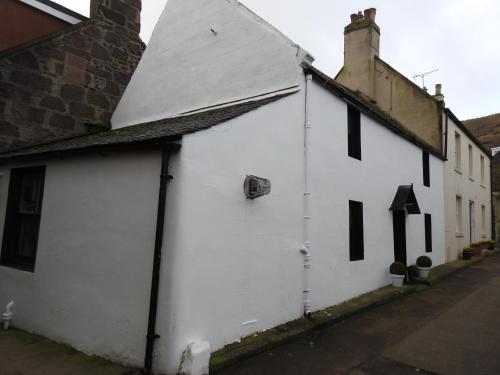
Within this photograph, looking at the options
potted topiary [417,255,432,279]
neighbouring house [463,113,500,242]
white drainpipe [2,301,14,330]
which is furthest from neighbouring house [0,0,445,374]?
neighbouring house [463,113,500,242]

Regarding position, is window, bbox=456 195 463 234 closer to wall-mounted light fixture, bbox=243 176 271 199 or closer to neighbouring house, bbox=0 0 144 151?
wall-mounted light fixture, bbox=243 176 271 199

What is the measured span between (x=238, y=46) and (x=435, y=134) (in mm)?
10818

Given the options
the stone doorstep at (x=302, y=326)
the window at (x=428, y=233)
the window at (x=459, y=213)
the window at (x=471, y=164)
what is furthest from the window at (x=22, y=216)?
the window at (x=471, y=164)

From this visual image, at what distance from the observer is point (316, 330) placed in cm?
663

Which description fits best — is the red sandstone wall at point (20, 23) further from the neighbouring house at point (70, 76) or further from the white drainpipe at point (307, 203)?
the white drainpipe at point (307, 203)

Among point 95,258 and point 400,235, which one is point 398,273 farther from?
point 95,258

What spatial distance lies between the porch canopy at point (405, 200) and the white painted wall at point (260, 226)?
0.84 metres

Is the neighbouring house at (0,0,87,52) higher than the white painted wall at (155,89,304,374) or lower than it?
higher

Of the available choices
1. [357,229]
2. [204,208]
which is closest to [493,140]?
[357,229]

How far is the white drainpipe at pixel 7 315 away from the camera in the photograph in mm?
6336

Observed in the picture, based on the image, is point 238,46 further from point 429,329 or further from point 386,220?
point 429,329

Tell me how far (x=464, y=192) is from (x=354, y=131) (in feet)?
40.2

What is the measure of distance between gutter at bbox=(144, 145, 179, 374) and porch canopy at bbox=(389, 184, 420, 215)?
321 inches

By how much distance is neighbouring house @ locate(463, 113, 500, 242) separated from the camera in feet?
83.4
